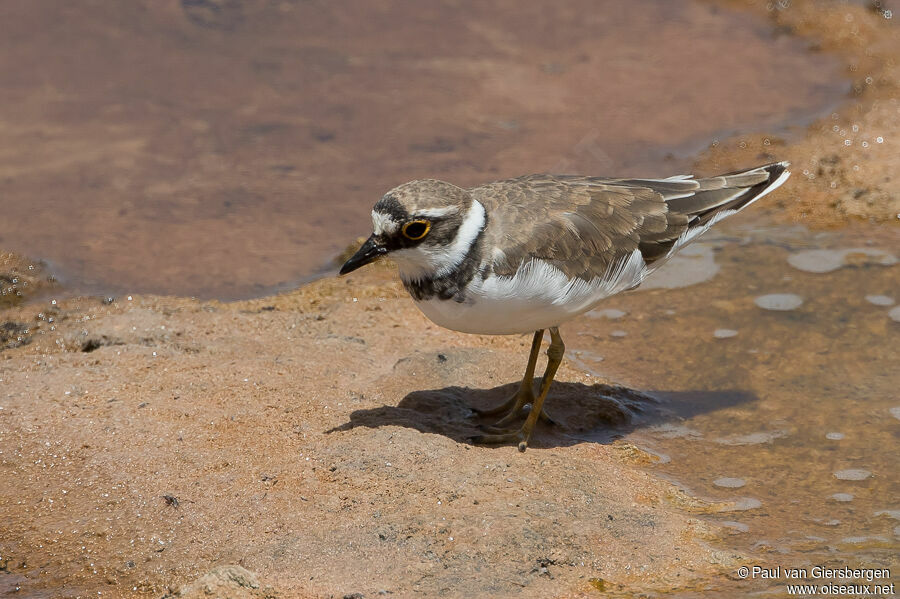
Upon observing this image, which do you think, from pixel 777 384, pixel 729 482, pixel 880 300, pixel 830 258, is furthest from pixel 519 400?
pixel 830 258

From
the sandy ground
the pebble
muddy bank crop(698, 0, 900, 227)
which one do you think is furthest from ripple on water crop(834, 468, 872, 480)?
muddy bank crop(698, 0, 900, 227)

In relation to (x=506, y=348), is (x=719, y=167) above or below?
above

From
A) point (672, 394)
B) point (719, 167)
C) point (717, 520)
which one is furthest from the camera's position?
point (719, 167)

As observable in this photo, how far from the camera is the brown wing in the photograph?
20.2 ft

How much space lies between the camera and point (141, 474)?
222 inches

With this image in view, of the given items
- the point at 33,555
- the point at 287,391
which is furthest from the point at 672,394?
the point at 33,555

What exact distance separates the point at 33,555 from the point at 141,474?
0.74 metres

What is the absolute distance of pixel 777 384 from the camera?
23.4 feet

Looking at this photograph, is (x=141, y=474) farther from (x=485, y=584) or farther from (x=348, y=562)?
(x=485, y=584)

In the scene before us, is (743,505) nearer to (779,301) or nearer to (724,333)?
(724,333)

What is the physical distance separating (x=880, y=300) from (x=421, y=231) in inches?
170

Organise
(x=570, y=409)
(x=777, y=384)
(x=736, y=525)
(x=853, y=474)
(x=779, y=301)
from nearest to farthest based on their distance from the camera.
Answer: (x=736, y=525) < (x=853, y=474) < (x=570, y=409) < (x=777, y=384) < (x=779, y=301)

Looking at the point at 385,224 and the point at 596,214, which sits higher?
the point at 385,224

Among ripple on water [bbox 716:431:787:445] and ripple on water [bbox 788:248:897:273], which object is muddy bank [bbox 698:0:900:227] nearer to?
ripple on water [bbox 788:248:897:273]
